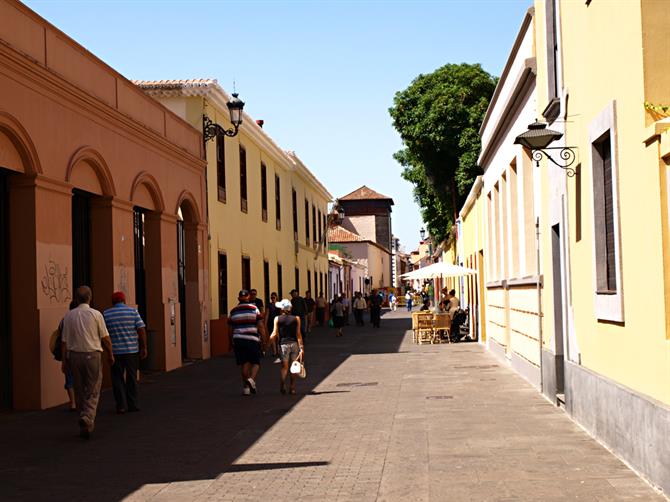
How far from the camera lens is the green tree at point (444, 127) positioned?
136ft

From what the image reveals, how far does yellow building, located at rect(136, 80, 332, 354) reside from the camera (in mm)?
24875

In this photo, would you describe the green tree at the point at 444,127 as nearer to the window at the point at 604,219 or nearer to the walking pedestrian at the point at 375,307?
the walking pedestrian at the point at 375,307

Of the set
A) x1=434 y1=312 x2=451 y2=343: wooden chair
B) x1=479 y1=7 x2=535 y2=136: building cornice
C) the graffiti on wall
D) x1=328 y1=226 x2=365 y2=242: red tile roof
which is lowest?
x1=434 y1=312 x2=451 y2=343: wooden chair

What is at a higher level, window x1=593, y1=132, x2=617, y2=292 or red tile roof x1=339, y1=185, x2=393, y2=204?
red tile roof x1=339, y1=185, x2=393, y2=204

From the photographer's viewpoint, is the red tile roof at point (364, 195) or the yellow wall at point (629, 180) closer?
the yellow wall at point (629, 180)

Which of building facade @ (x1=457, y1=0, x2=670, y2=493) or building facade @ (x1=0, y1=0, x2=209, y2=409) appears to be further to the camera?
building facade @ (x1=0, y1=0, x2=209, y2=409)

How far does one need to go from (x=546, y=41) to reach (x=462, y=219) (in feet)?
73.4

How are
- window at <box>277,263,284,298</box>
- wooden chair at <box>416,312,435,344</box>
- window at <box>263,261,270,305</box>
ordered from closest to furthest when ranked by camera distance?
wooden chair at <box>416,312,435,344</box> < window at <box>263,261,270,305</box> < window at <box>277,263,284,298</box>

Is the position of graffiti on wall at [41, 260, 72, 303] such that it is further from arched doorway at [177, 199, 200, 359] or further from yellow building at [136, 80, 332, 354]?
yellow building at [136, 80, 332, 354]

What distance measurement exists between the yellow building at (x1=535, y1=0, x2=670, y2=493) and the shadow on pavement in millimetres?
2892

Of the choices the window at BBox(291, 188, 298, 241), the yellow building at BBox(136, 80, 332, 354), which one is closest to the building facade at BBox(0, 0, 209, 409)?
the yellow building at BBox(136, 80, 332, 354)

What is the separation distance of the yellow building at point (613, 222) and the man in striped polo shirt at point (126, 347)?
221 inches

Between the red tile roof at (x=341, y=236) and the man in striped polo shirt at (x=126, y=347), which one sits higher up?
the red tile roof at (x=341, y=236)

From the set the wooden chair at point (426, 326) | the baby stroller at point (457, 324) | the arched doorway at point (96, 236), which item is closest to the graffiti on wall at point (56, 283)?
the arched doorway at point (96, 236)
